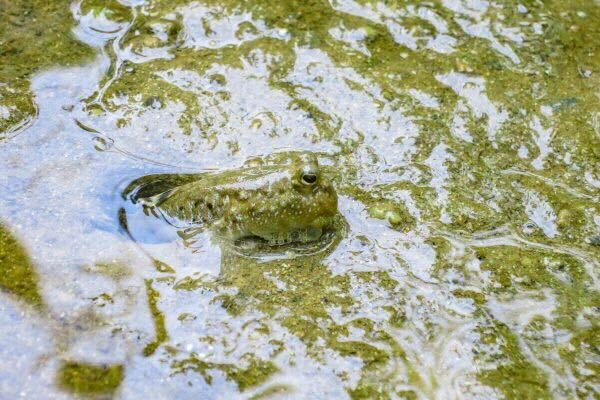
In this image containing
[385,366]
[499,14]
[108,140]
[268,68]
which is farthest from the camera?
[499,14]

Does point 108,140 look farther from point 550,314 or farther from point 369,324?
point 550,314

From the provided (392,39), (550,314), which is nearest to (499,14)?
(392,39)

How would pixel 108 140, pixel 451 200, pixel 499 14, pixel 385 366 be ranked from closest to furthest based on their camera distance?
1. pixel 385 366
2. pixel 451 200
3. pixel 108 140
4. pixel 499 14

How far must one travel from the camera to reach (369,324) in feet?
9.86

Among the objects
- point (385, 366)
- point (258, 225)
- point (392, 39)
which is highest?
point (392, 39)

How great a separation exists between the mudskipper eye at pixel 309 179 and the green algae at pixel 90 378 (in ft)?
4.02

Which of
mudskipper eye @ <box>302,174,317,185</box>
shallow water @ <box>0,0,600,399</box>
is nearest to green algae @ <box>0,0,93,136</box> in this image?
shallow water @ <box>0,0,600,399</box>

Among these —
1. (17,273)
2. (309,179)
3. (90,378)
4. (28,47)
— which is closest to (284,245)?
(309,179)

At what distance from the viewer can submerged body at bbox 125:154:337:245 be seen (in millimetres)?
3117

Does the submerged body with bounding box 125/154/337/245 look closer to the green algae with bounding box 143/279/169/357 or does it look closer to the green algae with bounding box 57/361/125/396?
the green algae with bounding box 143/279/169/357

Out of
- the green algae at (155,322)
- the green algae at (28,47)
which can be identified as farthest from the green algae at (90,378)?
the green algae at (28,47)

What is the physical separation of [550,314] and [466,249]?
0.54 meters

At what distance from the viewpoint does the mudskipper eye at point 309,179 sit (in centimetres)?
306

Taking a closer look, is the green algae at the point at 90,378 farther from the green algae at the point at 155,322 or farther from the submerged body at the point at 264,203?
the submerged body at the point at 264,203
